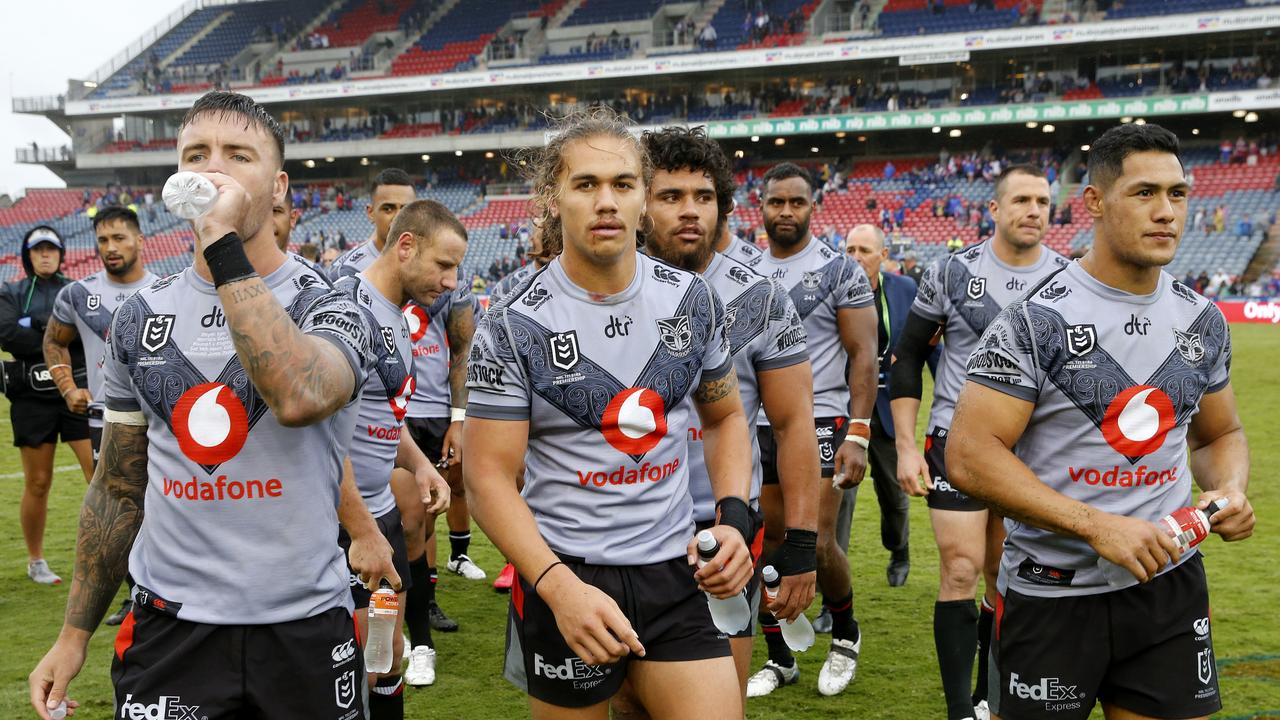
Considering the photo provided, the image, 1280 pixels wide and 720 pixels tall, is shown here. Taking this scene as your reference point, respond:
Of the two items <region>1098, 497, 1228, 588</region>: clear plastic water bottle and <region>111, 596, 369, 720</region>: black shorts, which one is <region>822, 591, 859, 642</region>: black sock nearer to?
<region>1098, 497, 1228, 588</region>: clear plastic water bottle

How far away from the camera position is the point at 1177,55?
41656mm

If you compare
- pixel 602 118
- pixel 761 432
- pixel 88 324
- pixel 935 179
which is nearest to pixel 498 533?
pixel 602 118

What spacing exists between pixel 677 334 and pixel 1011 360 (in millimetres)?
1036

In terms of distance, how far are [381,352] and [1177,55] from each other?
1815 inches

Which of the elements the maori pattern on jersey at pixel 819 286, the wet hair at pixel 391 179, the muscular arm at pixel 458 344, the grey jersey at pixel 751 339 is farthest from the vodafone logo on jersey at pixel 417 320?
the grey jersey at pixel 751 339

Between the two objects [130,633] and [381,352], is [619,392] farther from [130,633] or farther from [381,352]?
[130,633]

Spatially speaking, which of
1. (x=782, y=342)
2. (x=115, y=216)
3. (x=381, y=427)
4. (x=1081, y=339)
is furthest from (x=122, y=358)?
(x=115, y=216)

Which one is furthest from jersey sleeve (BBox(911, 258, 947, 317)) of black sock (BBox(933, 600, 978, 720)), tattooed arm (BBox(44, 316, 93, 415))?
→ tattooed arm (BBox(44, 316, 93, 415))

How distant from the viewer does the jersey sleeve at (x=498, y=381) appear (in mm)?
2939

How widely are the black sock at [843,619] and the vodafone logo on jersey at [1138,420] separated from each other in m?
2.77

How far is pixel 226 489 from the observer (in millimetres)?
2680

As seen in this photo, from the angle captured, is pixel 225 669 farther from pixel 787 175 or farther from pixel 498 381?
pixel 787 175

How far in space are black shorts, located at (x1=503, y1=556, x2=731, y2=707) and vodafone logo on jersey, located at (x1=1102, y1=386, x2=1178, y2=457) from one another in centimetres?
136

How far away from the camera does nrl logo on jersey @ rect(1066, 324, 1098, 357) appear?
10.5ft
